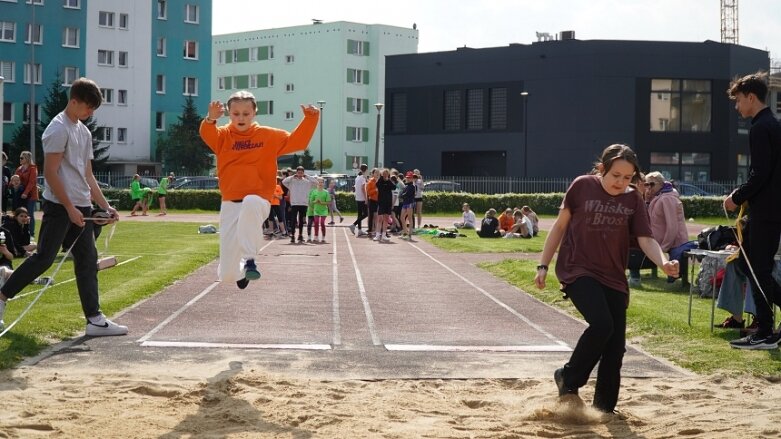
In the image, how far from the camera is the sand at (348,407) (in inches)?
240

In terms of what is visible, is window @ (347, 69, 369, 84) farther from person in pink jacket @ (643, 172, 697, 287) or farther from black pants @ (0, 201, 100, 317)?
black pants @ (0, 201, 100, 317)

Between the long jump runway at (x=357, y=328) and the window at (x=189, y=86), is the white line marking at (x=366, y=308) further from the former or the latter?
the window at (x=189, y=86)

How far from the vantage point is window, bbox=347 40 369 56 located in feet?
288


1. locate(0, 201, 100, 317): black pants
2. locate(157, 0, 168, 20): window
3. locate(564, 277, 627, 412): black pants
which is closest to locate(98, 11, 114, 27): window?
locate(157, 0, 168, 20): window

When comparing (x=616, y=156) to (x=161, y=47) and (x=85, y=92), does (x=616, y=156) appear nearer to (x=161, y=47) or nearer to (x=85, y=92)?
(x=85, y=92)

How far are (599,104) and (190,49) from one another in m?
30.2

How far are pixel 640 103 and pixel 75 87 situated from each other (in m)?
54.2

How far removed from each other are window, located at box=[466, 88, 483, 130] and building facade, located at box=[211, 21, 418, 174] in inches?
854

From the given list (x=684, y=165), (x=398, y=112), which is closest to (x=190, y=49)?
(x=398, y=112)

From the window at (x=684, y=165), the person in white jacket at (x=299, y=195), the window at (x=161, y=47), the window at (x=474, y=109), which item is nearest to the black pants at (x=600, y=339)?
the person in white jacket at (x=299, y=195)

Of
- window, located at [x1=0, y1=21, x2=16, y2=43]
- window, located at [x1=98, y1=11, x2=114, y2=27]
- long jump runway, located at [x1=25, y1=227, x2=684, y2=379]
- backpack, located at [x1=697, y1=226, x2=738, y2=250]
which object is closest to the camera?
long jump runway, located at [x1=25, y1=227, x2=684, y2=379]

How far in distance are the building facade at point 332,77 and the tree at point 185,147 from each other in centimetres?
1509

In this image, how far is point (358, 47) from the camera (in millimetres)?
88500

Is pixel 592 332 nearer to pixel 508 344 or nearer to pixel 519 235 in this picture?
pixel 508 344
